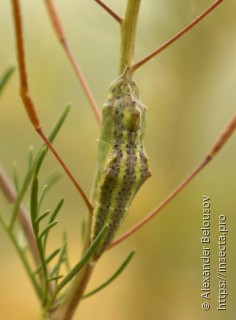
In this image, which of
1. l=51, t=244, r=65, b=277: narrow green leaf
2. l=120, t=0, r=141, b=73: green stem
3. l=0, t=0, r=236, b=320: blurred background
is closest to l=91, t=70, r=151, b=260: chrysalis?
l=120, t=0, r=141, b=73: green stem

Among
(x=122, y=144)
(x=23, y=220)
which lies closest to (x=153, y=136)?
(x=23, y=220)

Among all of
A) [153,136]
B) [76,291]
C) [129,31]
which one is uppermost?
[129,31]

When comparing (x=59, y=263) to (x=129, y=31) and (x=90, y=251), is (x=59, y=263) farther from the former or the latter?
(x=129, y=31)

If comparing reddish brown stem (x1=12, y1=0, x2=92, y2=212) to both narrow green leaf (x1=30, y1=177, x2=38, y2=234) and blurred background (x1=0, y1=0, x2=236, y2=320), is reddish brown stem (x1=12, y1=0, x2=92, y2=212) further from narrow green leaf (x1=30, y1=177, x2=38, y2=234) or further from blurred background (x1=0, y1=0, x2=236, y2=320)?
blurred background (x1=0, y1=0, x2=236, y2=320)

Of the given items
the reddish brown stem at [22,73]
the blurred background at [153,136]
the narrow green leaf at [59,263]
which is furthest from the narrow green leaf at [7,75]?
the blurred background at [153,136]

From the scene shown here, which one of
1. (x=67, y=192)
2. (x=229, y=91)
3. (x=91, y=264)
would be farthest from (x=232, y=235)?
(x=91, y=264)

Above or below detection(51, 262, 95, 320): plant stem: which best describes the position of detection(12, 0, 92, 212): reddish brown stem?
above
